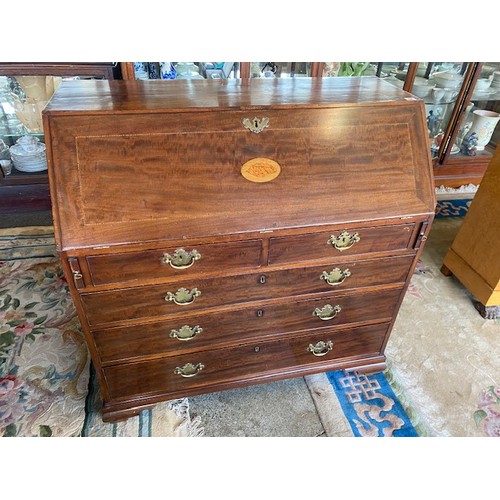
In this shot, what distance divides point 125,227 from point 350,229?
65 cm

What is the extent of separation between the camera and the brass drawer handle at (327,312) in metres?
1.35

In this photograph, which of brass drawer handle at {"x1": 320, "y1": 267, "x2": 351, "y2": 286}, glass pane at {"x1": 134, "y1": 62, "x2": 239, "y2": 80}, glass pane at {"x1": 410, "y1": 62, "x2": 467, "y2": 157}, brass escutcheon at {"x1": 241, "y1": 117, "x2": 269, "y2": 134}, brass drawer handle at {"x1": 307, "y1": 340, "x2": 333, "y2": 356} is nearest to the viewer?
brass escutcheon at {"x1": 241, "y1": 117, "x2": 269, "y2": 134}

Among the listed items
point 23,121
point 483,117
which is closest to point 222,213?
point 23,121

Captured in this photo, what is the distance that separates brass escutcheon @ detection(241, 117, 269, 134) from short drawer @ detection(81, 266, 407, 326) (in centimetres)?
44

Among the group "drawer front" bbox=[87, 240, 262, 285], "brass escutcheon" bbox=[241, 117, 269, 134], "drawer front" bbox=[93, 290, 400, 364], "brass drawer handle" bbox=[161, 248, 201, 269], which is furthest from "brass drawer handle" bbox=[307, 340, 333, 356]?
"brass escutcheon" bbox=[241, 117, 269, 134]

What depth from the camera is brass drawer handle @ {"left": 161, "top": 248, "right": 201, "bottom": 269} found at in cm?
104

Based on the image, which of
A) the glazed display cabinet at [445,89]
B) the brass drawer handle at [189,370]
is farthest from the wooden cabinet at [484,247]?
the brass drawer handle at [189,370]

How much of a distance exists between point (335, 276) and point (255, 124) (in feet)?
1.82

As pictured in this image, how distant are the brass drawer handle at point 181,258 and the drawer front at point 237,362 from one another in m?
0.41

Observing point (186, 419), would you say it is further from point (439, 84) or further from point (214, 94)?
point (439, 84)

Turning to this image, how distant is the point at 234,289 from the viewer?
1.18m

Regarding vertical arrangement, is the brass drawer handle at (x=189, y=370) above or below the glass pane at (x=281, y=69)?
below

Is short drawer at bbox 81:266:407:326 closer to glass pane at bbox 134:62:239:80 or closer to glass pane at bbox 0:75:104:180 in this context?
glass pane at bbox 134:62:239:80

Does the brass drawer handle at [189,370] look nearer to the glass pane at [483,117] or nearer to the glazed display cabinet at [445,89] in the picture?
the glazed display cabinet at [445,89]
